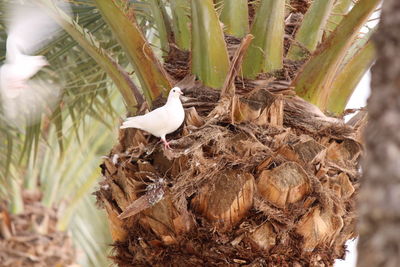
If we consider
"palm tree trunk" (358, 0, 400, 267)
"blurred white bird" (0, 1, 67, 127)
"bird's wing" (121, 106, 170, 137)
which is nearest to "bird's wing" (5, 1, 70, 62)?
"blurred white bird" (0, 1, 67, 127)

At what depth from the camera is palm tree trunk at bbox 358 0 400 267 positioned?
95cm

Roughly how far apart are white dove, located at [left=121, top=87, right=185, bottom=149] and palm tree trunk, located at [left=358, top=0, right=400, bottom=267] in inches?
81.7

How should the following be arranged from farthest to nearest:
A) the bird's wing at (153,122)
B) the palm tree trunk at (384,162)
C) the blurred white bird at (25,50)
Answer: the blurred white bird at (25,50), the bird's wing at (153,122), the palm tree trunk at (384,162)

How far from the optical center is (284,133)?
319 centimetres

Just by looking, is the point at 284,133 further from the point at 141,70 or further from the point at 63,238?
the point at 63,238

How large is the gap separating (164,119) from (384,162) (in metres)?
2.12

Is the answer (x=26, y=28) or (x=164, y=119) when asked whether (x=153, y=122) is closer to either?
(x=164, y=119)

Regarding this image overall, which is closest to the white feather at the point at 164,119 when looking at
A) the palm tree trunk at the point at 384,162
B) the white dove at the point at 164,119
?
the white dove at the point at 164,119

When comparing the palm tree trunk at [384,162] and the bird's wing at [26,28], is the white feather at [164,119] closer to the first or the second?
the bird's wing at [26,28]

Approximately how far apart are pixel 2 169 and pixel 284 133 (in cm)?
521

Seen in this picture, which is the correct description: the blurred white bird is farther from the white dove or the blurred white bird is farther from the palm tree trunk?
the palm tree trunk

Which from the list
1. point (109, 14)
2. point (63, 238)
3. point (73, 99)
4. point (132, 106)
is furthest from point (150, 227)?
point (63, 238)

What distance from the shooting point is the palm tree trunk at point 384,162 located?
3.13 feet

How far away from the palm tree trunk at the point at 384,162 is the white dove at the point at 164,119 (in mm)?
2075
